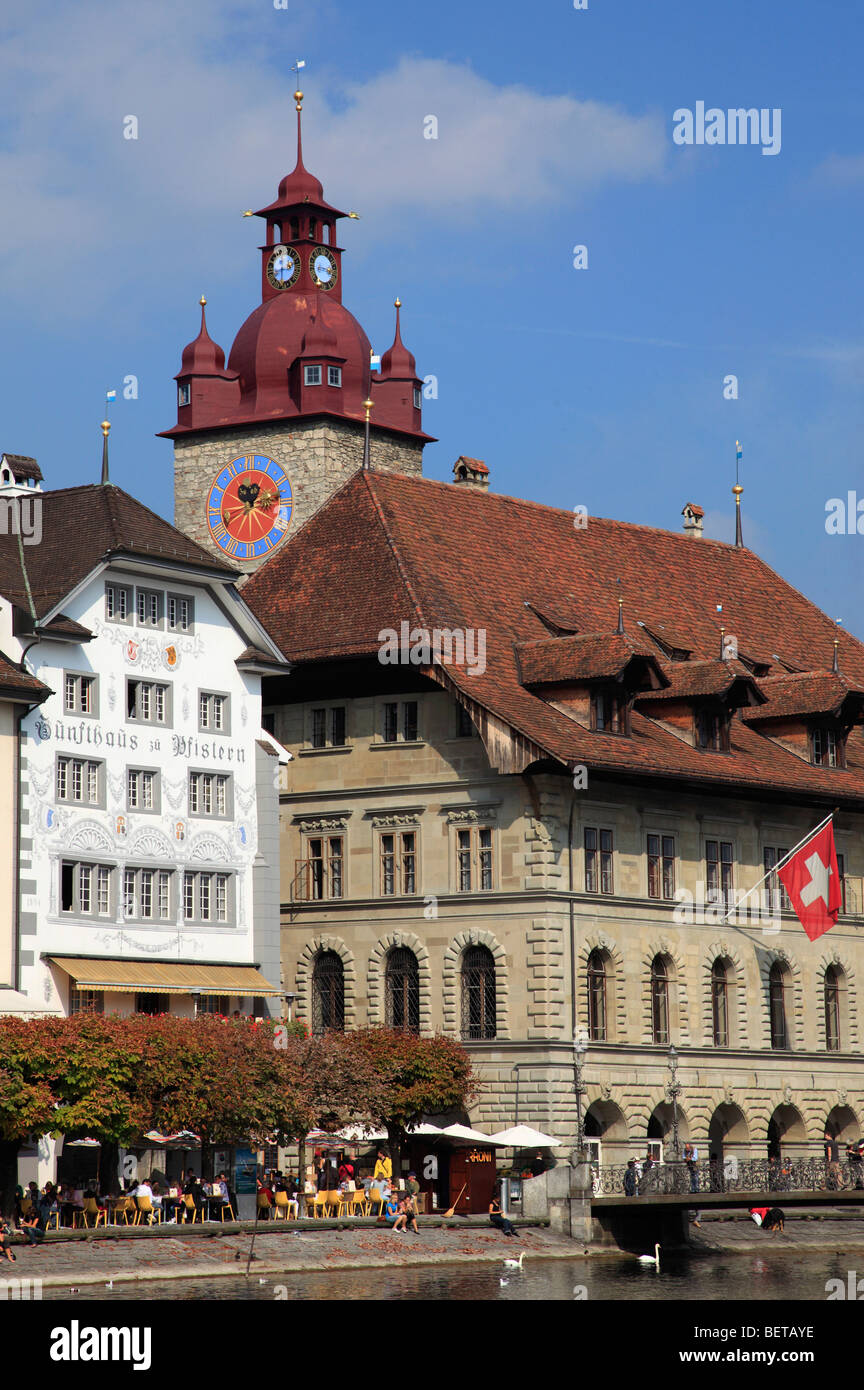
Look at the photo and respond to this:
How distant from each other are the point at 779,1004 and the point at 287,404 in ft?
121

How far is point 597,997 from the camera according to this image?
76750 millimetres

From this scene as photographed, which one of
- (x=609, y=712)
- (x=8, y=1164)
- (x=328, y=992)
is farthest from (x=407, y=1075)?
(x=8, y=1164)

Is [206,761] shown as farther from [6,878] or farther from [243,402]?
[243,402]

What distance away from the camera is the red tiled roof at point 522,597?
Answer: 7812 centimetres

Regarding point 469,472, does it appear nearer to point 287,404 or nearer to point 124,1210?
point 287,404

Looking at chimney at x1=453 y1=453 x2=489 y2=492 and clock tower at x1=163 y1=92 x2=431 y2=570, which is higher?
clock tower at x1=163 y1=92 x2=431 y2=570

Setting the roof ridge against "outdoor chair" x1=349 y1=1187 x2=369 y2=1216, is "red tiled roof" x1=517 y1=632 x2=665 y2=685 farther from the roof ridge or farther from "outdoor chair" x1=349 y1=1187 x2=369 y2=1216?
"outdoor chair" x1=349 y1=1187 x2=369 y2=1216

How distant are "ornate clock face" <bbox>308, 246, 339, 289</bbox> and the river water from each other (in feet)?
173

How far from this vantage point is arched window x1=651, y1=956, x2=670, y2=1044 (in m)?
78.5

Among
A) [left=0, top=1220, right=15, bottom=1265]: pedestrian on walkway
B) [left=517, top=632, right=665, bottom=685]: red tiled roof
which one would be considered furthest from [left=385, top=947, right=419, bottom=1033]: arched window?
[left=0, top=1220, right=15, bottom=1265]: pedestrian on walkway

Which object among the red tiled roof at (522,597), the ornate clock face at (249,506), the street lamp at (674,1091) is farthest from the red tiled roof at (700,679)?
the ornate clock face at (249,506)
